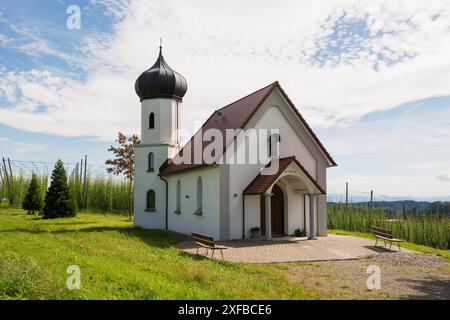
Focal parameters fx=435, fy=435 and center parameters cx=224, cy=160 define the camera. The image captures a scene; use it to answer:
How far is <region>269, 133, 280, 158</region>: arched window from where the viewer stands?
2011cm

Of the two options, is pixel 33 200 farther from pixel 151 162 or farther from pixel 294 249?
pixel 294 249

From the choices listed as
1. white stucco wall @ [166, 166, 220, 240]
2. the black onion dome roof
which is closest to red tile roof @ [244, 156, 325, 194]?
white stucco wall @ [166, 166, 220, 240]

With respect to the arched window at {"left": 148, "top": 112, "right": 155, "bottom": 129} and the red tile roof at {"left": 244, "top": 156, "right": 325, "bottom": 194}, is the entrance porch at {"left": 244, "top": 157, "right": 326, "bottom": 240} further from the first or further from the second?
the arched window at {"left": 148, "top": 112, "right": 155, "bottom": 129}

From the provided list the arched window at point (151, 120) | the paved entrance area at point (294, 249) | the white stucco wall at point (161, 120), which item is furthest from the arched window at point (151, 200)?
the paved entrance area at point (294, 249)

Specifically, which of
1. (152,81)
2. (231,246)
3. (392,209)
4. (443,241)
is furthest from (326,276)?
(152,81)

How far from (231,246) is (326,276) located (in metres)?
5.81

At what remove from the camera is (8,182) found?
44000mm

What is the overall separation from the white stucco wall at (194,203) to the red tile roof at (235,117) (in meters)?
0.54

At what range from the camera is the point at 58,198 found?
105 ft

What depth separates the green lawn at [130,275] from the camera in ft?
27.5

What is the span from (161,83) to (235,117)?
7.56m

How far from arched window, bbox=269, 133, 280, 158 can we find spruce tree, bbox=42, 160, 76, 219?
1865 centimetres
